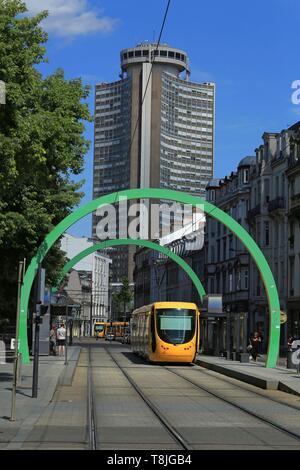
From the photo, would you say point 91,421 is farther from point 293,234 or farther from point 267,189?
point 267,189

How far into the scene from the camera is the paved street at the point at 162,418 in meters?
12.0

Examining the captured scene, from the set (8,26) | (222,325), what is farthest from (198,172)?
(8,26)

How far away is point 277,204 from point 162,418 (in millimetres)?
51680

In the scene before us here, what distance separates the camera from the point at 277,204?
6588 cm

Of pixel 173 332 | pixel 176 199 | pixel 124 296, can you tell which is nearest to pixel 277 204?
pixel 176 199

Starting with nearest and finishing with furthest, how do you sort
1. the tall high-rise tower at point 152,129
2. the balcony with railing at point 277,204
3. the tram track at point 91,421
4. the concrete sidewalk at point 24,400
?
the tram track at point 91,421 < the concrete sidewalk at point 24,400 < the balcony with railing at point 277,204 < the tall high-rise tower at point 152,129

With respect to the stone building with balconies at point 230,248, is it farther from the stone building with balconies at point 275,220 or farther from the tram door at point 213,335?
the tram door at point 213,335

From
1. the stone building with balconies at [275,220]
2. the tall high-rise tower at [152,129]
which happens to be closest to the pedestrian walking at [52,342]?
the stone building with balconies at [275,220]

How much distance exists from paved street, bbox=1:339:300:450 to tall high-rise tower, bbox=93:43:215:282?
10555 centimetres

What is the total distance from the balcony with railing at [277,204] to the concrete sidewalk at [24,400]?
37.1 m

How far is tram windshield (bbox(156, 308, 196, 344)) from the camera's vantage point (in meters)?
36.8

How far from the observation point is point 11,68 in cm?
1711

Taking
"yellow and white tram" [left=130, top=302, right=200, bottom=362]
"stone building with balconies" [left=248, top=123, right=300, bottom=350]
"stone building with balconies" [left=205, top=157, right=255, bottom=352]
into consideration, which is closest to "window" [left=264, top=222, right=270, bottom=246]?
"stone building with balconies" [left=248, top=123, right=300, bottom=350]

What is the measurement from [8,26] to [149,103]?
405ft
